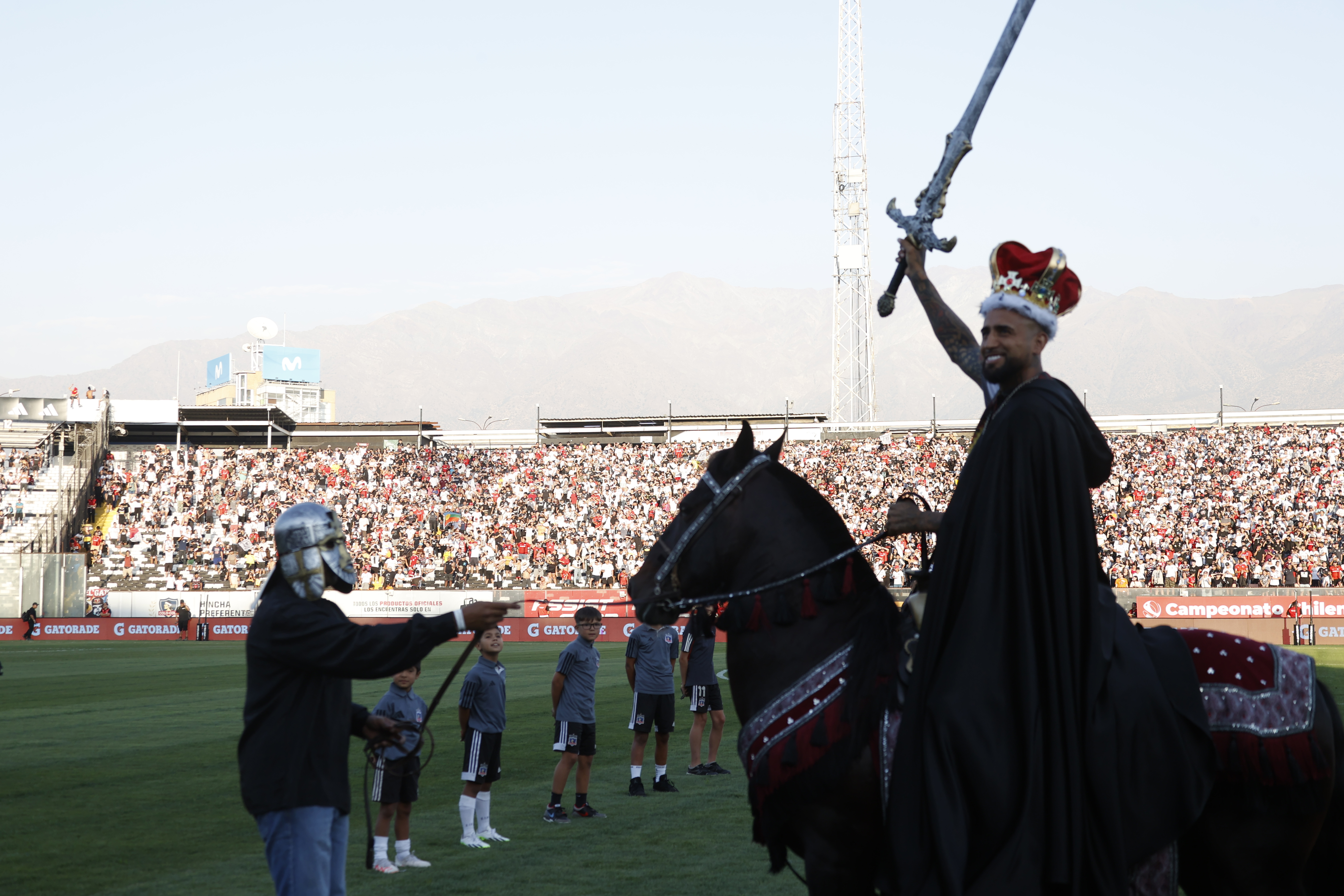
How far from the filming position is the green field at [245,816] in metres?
9.09

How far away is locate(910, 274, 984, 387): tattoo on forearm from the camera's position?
5.66 meters

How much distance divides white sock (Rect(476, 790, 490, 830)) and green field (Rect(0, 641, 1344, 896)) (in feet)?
0.90

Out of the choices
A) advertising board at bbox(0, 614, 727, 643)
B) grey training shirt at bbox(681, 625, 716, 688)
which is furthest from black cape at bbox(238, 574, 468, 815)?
advertising board at bbox(0, 614, 727, 643)

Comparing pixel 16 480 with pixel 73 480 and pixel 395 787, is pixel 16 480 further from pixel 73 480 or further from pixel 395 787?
pixel 395 787

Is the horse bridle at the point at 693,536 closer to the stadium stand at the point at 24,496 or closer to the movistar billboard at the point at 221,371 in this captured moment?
the stadium stand at the point at 24,496

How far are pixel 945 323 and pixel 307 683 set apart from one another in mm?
3494

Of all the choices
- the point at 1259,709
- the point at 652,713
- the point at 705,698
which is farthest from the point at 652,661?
the point at 1259,709

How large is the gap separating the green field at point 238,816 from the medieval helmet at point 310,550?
4653 mm

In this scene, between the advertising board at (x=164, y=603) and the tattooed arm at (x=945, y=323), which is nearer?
the tattooed arm at (x=945, y=323)

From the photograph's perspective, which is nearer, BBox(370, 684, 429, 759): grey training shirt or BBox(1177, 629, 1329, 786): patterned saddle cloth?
BBox(1177, 629, 1329, 786): patterned saddle cloth

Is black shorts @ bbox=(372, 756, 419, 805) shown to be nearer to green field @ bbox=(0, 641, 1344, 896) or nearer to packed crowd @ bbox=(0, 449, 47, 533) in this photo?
green field @ bbox=(0, 641, 1344, 896)

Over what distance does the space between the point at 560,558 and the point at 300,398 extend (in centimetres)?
6144

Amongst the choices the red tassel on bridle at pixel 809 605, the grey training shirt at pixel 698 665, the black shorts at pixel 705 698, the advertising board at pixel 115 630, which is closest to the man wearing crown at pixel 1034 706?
the red tassel on bridle at pixel 809 605

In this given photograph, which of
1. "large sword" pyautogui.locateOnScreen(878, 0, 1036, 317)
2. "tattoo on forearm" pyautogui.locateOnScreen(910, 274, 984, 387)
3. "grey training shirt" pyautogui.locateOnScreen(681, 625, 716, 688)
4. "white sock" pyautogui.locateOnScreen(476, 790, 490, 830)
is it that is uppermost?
"large sword" pyautogui.locateOnScreen(878, 0, 1036, 317)
